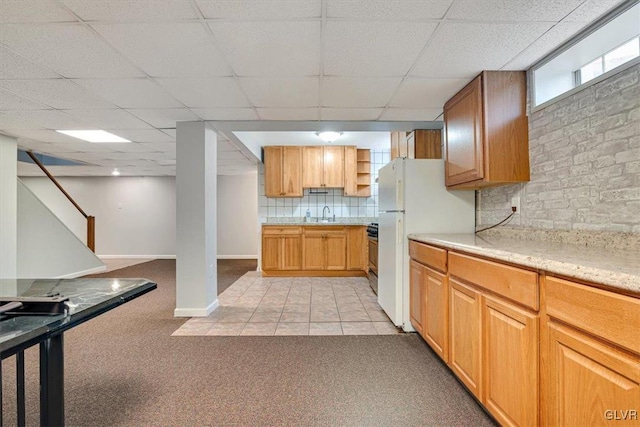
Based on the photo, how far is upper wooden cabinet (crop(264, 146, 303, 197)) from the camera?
18.4 feet

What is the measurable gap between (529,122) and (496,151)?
0.32 metres

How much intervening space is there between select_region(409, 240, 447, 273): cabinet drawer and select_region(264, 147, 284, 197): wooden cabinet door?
344 cm

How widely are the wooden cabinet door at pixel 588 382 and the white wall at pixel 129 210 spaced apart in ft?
26.7

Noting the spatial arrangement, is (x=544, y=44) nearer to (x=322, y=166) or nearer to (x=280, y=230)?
(x=322, y=166)

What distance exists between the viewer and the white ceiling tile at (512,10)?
1521mm

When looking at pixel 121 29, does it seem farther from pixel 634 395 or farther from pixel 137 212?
pixel 137 212

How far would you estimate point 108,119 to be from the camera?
10.6 feet

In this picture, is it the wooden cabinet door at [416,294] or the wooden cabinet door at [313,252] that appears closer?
the wooden cabinet door at [416,294]

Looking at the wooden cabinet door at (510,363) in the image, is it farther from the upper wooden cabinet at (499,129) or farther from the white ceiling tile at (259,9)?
the white ceiling tile at (259,9)

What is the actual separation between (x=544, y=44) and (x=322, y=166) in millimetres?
4001

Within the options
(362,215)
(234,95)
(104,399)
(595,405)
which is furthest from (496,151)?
(362,215)

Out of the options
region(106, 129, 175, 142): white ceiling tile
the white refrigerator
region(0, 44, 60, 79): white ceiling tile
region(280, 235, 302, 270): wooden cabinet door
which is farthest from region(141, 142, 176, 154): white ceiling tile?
the white refrigerator

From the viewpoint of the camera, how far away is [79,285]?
1.34 metres

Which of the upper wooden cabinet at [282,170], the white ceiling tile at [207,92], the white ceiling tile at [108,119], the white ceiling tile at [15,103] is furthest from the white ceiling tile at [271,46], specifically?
the upper wooden cabinet at [282,170]
